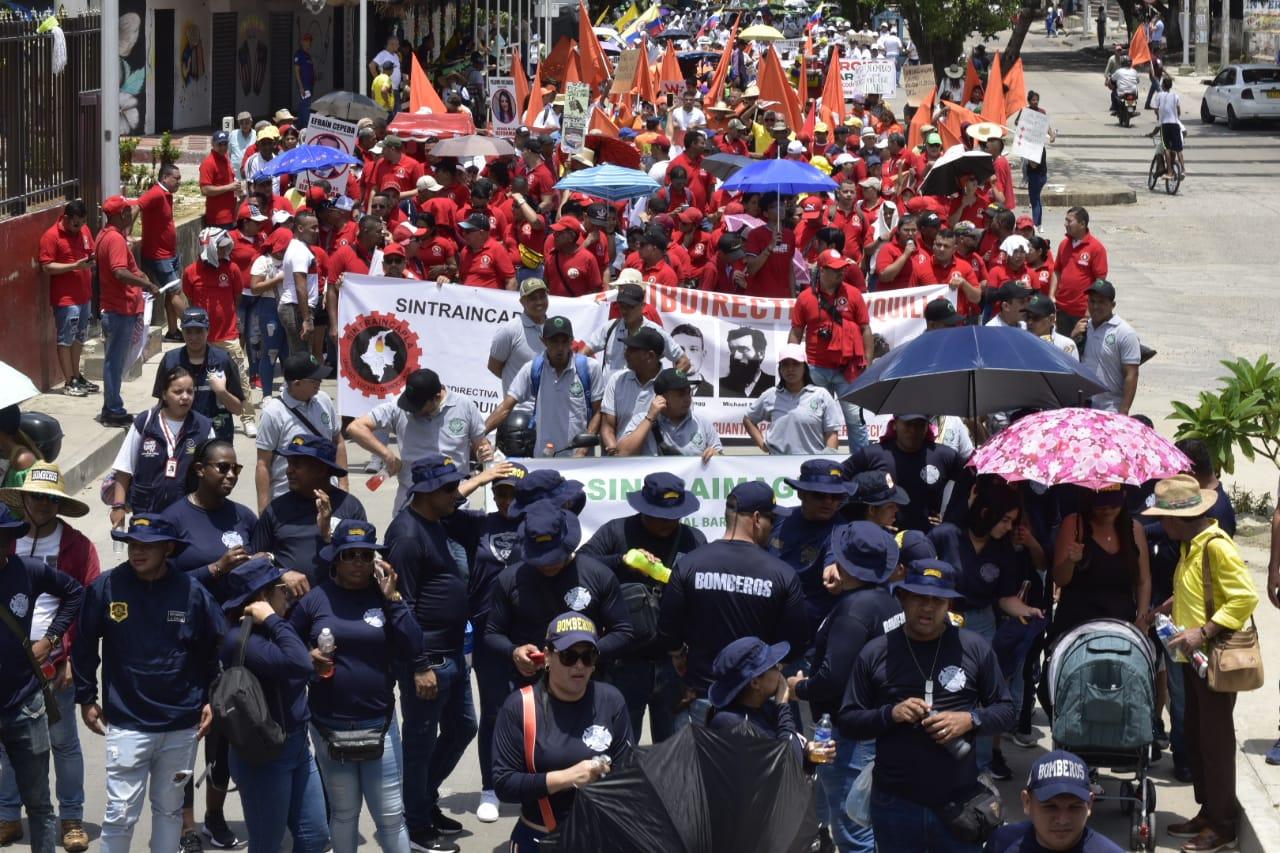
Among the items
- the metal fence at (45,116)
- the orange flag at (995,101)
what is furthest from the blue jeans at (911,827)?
the orange flag at (995,101)

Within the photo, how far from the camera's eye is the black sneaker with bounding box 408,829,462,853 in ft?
26.1

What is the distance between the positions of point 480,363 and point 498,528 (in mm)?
6138

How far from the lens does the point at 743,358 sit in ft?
46.9

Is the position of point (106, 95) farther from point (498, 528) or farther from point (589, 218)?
point (498, 528)

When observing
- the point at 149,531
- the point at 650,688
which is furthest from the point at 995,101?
the point at 149,531

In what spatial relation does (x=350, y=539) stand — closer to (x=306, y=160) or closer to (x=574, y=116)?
(x=306, y=160)

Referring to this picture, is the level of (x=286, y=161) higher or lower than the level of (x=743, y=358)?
higher

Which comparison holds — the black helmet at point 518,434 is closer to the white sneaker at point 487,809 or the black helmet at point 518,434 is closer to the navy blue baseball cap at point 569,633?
the white sneaker at point 487,809

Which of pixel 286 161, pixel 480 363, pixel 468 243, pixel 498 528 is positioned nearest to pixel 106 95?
pixel 286 161

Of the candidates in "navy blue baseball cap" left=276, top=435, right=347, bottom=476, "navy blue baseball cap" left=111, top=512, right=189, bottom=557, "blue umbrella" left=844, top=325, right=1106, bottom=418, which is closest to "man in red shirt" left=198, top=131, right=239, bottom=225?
"blue umbrella" left=844, top=325, right=1106, bottom=418

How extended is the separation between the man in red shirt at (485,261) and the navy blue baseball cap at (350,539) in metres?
7.83

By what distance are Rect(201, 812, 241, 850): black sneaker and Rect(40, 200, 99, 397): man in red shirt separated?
8814 millimetres

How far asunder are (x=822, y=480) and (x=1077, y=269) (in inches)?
319

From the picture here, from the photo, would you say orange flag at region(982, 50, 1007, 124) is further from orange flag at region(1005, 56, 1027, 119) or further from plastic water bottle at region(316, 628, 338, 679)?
plastic water bottle at region(316, 628, 338, 679)
